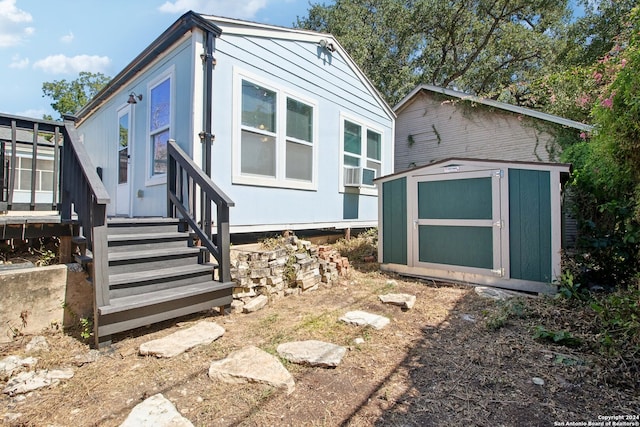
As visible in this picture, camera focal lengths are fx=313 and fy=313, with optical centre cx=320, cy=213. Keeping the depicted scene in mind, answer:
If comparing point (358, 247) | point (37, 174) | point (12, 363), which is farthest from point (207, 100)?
point (37, 174)

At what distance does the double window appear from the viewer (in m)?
4.62

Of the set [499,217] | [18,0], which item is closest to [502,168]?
[499,217]

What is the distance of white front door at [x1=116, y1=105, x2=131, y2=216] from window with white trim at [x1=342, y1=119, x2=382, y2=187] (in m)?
3.98

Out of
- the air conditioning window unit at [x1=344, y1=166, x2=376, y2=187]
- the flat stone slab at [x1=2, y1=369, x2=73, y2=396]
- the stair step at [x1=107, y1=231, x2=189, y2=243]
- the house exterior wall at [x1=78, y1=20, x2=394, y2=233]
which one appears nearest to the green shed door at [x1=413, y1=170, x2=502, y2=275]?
the air conditioning window unit at [x1=344, y1=166, x2=376, y2=187]

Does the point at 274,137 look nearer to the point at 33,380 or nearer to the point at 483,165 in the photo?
the point at 483,165

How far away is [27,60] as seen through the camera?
737 inches

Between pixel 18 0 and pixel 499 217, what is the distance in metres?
9.01

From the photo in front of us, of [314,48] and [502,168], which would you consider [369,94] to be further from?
[502,168]

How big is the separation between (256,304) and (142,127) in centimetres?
362

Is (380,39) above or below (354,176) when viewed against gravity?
above

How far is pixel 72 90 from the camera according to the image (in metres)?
25.7

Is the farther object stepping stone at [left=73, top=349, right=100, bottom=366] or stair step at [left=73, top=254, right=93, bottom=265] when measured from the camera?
Answer: stair step at [left=73, top=254, right=93, bottom=265]

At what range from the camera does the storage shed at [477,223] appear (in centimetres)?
402

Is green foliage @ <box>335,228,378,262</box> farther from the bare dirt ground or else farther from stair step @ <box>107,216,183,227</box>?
stair step @ <box>107,216,183,227</box>
